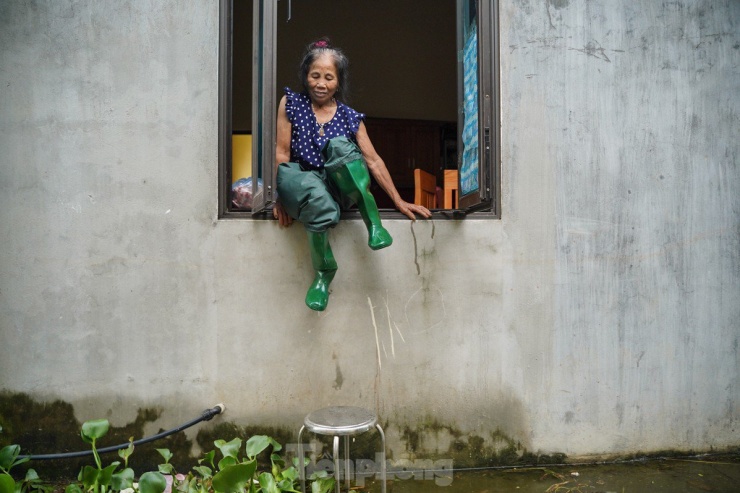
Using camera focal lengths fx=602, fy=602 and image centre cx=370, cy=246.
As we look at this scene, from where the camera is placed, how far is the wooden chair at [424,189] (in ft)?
12.4

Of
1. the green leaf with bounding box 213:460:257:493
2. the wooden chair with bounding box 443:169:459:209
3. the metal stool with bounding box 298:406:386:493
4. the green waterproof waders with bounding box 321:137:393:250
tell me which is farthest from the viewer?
the wooden chair with bounding box 443:169:459:209

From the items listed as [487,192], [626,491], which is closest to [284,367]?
[487,192]

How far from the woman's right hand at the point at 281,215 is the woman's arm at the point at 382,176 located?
512 millimetres

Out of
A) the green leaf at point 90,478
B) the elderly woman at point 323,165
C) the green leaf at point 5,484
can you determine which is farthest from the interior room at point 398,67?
the green leaf at point 5,484

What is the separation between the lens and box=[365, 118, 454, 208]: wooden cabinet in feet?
21.7

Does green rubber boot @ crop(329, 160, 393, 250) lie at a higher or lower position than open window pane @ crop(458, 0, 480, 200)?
lower

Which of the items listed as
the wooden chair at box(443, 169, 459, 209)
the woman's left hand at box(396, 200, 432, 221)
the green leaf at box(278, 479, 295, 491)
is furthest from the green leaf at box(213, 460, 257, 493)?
the wooden chair at box(443, 169, 459, 209)

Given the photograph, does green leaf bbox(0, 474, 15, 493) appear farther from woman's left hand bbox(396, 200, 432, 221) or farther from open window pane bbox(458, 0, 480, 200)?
open window pane bbox(458, 0, 480, 200)

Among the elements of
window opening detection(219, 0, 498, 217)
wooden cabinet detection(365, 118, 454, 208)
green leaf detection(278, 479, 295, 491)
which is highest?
window opening detection(219, 0, 498, 217)

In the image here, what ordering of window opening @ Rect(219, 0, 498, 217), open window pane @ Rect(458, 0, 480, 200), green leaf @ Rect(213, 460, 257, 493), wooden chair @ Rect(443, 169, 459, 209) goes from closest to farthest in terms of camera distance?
green leaf @ Rect(213, 460, 257, 493)
open window pane @ Rect(458, 0, 480, 200)
wooden chair @ Rect(443, 169, 459, 209)
window opening @ Rect(219, 0, 498, 217)

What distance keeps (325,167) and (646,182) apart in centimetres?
186

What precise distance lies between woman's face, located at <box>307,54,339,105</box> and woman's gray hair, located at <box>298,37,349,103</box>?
26mm

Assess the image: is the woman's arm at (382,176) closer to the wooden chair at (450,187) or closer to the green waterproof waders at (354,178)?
the green waterproof waders at (354,178)

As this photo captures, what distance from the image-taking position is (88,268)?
124 inches
